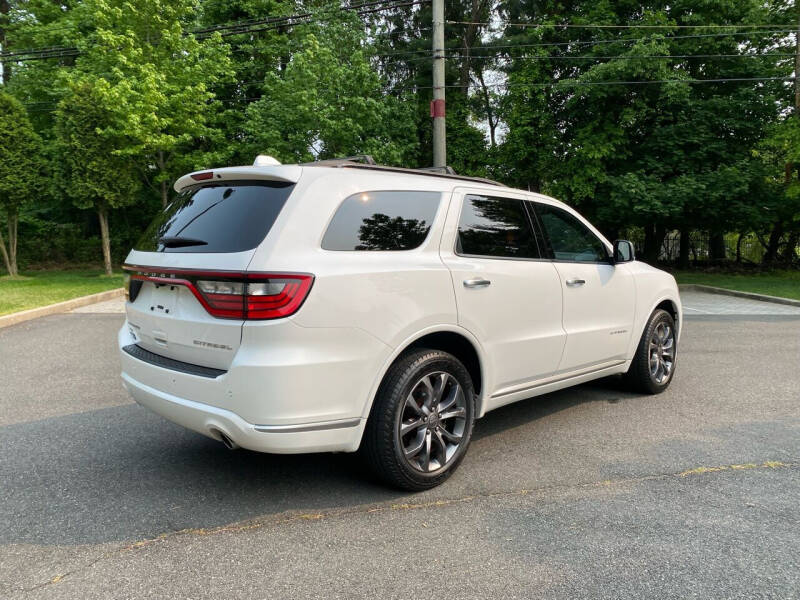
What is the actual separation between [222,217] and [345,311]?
0.88m

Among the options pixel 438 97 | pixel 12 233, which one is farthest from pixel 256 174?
pixel 12 233

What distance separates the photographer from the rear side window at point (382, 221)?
3.03 m

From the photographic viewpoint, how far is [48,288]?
48.5 ft

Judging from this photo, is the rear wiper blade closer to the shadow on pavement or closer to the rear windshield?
the rear windshield

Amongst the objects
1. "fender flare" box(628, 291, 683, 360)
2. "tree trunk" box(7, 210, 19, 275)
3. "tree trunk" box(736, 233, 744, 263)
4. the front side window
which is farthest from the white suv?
"tree trunk" box(736, 233, 744, 263)

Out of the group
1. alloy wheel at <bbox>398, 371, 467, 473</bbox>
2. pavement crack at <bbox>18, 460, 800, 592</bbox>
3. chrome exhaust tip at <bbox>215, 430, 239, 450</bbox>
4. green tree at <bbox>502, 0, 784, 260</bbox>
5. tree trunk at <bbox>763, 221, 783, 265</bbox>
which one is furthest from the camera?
tree trunk at <bbox>763, 221, 783, 265</bbox>

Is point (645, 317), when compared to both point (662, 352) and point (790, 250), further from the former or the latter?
point (790, 250)

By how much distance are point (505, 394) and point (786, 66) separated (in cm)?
2028

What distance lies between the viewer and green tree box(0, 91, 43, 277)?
16.5m

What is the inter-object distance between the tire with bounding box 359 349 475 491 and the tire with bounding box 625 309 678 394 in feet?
7.63

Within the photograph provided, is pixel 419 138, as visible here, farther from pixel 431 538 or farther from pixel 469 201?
pixel 431 538

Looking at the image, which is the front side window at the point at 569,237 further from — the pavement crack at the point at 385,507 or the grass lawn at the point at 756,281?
the grass lawn at the point at 756,281

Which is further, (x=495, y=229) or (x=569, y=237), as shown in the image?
(x=569, y=237)

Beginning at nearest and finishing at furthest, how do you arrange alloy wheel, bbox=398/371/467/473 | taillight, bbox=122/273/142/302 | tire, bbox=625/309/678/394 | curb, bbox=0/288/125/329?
alloy wheel, bbox=398/371/467/473, taillight, bbox=122/273/142/302, tire, bbox=625/309/678/394, curb, bbox=0/288/125/329
